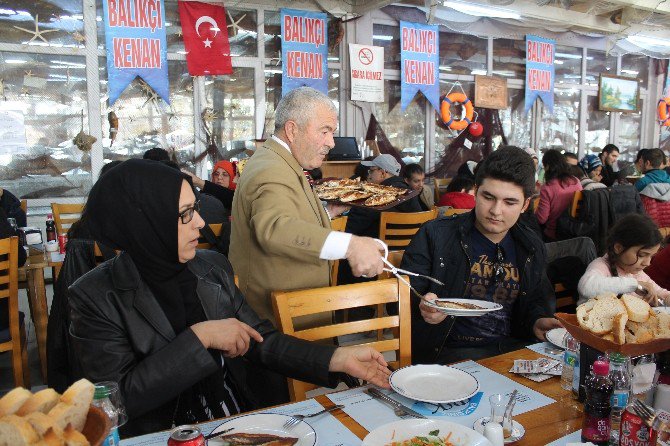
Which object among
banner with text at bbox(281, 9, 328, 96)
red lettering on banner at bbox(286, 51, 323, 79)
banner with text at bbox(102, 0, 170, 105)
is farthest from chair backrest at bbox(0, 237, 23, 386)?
red lettering on banner at bbox(286, 51, 323, 79)

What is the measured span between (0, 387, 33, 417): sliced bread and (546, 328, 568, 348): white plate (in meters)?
1.55

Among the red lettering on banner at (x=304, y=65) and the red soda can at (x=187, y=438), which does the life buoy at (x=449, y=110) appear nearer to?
the red lettering on banner at (x=304, y=65)

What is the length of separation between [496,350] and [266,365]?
0.91 m

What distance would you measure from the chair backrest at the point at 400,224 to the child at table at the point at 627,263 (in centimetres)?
181

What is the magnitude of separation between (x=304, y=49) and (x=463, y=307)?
18.6ft

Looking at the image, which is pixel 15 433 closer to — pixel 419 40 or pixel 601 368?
pixel 601 368

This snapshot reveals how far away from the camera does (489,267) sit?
2.13 meters

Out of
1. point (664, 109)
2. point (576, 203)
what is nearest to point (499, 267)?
point (576, 203)

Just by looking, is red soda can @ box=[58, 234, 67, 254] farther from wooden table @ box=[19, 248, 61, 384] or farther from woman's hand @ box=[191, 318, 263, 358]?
woman's hand @ box=[191, 318, 263, 358]

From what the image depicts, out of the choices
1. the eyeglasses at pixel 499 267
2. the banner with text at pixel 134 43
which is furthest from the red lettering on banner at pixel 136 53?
the eyeglasses at pixel 499 267

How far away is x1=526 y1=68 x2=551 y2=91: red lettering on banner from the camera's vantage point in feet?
28.0

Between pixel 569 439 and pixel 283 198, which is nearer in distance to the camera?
pixel 569 439

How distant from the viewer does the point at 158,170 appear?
1.42 metres

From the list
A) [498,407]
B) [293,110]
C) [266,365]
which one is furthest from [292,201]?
[498,407]
